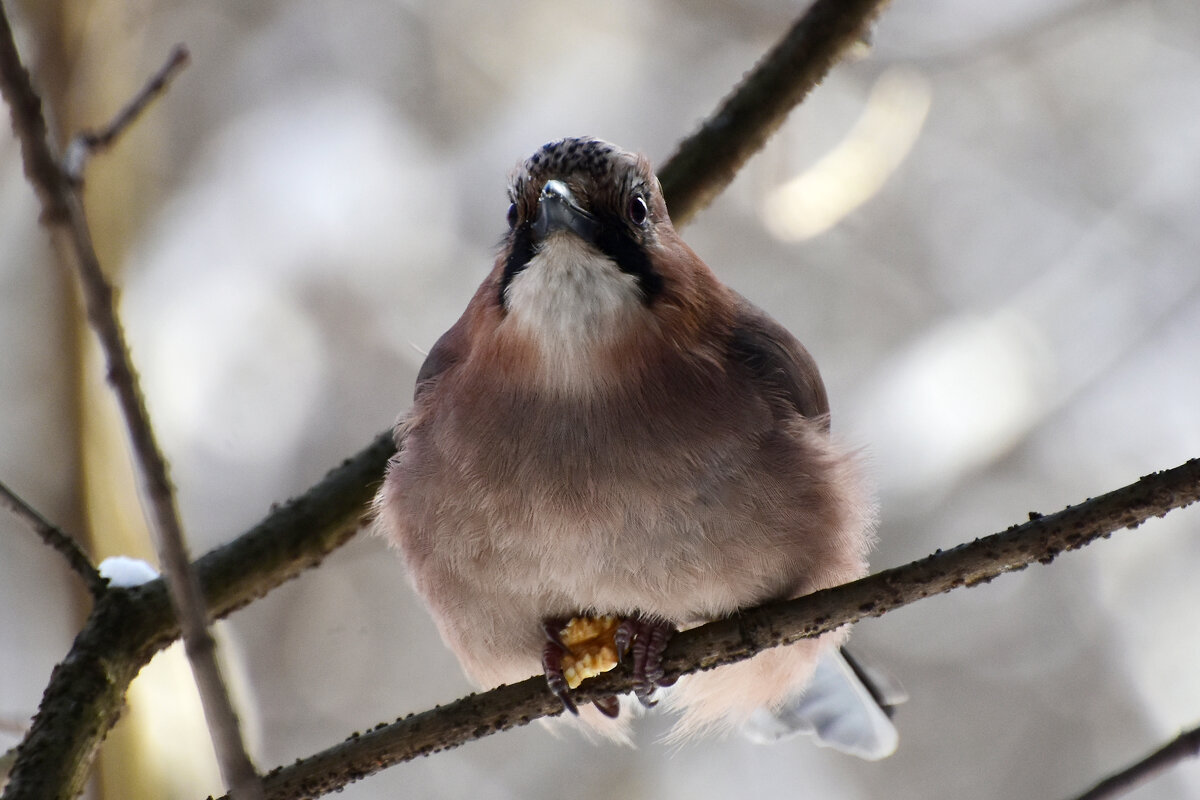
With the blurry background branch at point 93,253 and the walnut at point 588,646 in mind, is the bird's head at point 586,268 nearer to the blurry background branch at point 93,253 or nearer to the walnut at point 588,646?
the walnut at point 588,646

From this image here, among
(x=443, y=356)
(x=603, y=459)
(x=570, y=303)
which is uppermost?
(x=443, y=356)

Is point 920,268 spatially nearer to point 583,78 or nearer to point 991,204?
point 991,204

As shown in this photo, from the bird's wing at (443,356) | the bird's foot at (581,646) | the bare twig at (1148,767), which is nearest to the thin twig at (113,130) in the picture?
the bird's wing at (443,356)

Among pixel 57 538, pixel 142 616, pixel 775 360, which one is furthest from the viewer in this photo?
pixel 775 360

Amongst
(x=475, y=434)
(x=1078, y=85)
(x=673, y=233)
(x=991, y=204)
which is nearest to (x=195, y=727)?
(x=475, y=434)

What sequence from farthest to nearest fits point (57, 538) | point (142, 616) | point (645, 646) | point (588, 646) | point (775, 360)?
point (775, 360), point (588, 646), point (142, 616), point (645, 646), point (57, 538)

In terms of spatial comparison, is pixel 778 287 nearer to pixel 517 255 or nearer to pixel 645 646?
pixel 517 255

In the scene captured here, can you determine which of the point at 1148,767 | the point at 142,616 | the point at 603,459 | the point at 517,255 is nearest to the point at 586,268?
the point at 517,255
